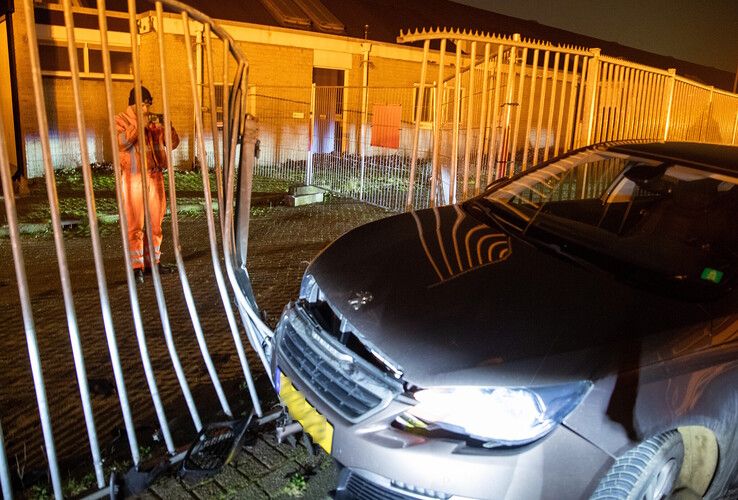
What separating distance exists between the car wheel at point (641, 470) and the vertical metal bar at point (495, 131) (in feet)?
13.8

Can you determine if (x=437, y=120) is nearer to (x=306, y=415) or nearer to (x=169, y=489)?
(x=306, y=415)

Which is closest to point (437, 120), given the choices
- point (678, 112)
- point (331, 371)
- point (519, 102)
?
point (519, 102)

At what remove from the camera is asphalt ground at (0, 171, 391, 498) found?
296 cm

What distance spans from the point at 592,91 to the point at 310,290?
5.32 meters

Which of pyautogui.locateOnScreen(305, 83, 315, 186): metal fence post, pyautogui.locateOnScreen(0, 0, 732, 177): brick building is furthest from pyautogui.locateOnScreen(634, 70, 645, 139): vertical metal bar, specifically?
pyautogui.locateOnScreen(305, 83, 315, 186): metal fence post

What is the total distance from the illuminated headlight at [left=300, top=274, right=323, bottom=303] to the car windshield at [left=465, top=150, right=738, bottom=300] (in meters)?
1.15

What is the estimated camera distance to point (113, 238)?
291 inches

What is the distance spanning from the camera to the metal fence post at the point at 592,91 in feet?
22.6

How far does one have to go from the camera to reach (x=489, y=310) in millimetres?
2473

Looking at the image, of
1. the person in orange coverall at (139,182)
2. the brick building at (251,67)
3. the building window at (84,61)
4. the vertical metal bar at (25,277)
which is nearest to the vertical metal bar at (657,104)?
the brick building at (251,67)

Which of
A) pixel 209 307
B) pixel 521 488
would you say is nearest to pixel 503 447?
pixel 521 488

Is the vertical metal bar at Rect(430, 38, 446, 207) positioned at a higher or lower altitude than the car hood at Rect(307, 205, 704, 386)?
higher

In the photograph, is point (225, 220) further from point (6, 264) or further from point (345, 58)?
point (345, 58)

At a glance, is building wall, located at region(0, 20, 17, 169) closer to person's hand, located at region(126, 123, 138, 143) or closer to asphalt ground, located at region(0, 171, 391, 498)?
asphalt ground, located at region(0, 171, 391, 498)
